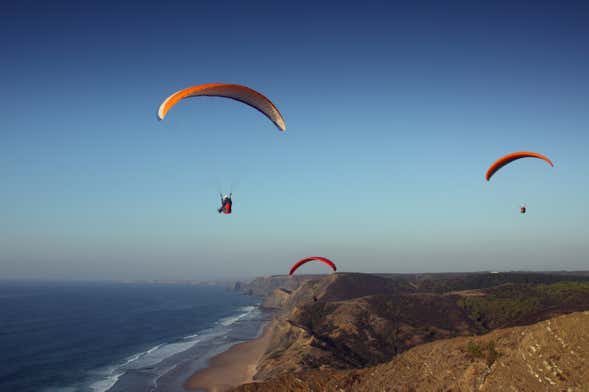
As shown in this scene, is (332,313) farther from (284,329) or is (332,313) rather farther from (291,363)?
(291,363)

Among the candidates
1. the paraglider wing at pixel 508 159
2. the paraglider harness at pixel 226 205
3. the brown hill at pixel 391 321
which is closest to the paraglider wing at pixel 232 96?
the paraglider harness at pixel 226 205

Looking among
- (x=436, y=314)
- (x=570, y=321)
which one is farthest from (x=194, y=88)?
(x=436, y=314)

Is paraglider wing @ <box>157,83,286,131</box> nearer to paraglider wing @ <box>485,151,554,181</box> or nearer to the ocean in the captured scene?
paraglider wing @ <box>485,151,554,181</box>

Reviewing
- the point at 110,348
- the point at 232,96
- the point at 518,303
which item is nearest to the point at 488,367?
the point at 232,96

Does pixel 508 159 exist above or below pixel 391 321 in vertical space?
above

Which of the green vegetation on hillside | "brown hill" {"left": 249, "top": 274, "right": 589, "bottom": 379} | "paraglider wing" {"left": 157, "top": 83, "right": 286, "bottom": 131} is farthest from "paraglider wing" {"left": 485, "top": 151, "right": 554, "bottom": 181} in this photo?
the green vegetation on hillside

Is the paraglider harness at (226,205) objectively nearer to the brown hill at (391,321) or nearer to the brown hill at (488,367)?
the brown hill at (488,367)

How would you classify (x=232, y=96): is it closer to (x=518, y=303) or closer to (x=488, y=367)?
(x=488, y=367)
